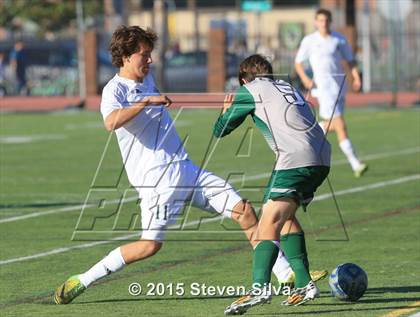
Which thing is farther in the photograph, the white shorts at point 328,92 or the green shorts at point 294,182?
the white shorts at point 328,92

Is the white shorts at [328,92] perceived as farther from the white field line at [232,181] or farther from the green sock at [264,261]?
the green sock at [264,261]

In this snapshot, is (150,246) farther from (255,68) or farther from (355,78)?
(355,78)

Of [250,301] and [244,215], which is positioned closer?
[250,301]

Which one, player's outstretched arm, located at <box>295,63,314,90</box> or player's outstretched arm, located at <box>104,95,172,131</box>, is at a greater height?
player's outstretched arm, located at <box>104,95,172,131</box>

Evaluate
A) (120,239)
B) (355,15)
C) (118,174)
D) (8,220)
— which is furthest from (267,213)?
(355,15)

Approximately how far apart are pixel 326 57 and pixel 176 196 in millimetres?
11080

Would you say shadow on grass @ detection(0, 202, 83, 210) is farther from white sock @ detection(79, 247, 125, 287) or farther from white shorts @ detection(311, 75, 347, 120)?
white sock @ detection(79, 247, 125, 287)

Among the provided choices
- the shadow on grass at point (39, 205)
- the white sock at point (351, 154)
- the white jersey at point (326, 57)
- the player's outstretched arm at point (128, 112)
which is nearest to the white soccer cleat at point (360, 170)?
the white sock at point (351, 154)

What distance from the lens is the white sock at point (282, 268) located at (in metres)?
10.2

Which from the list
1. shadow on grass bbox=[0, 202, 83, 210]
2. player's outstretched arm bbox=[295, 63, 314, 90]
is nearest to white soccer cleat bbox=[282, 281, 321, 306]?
shadow on grass bbox=[0, 202, 83, 210]

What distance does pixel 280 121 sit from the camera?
380 inches

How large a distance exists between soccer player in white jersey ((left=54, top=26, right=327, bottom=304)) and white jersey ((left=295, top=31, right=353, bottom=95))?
10.6 m

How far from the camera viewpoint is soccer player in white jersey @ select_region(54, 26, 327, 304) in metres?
9.74

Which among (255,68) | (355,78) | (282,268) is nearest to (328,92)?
(355,78)
